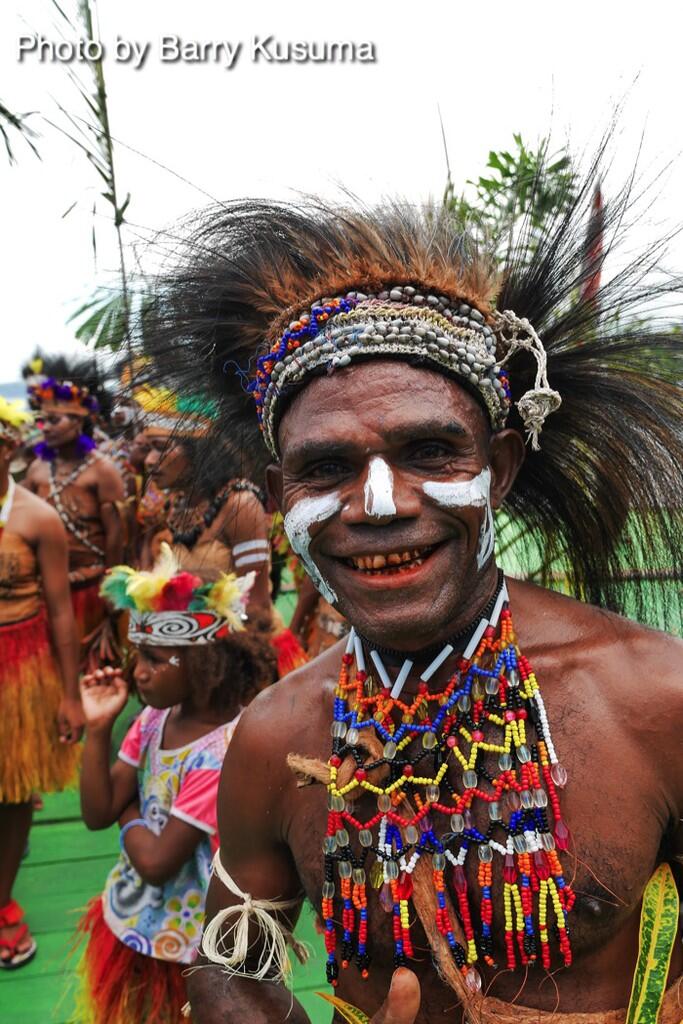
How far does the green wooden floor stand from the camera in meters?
3.64

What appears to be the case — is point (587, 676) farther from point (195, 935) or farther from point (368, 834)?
point (195, 935)

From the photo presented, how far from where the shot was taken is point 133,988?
2.90 meters

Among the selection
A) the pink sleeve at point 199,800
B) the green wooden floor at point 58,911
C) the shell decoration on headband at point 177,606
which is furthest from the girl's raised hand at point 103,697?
the green wooden floor at point 58,911

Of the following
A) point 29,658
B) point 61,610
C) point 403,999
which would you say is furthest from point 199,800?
point 29,658

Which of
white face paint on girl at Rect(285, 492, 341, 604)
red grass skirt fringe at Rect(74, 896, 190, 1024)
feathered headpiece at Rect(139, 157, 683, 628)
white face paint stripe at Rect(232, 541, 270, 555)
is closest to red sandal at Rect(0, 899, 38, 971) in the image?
red grass skirt fringe at Rect(74, 896, 190, 1024)

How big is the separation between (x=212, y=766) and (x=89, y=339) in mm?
1313

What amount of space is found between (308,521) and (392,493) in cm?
19

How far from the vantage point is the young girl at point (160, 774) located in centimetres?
281

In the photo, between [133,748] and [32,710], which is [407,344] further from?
[32,710]

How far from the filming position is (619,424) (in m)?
1.94

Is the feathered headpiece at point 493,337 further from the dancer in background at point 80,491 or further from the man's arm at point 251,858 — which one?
the dancer in background at point 80,491

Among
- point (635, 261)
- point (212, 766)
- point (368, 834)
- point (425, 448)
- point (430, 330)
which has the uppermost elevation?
point (635, 261)

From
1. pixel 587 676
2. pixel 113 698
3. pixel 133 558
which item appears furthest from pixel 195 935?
pixel 133 558

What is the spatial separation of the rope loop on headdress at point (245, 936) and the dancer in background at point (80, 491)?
4.94 metres
